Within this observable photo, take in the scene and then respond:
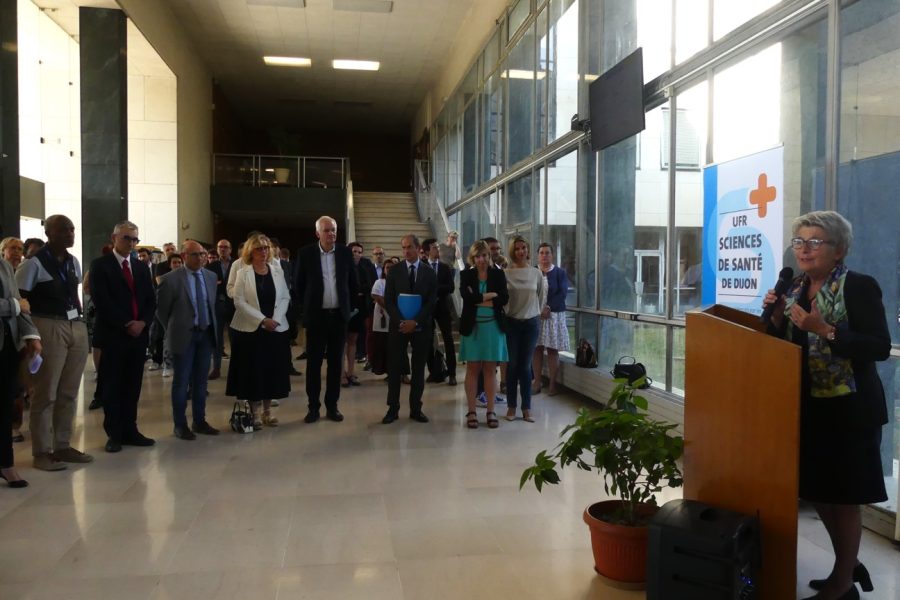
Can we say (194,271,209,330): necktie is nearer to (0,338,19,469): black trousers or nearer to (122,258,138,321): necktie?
(122,258,138,321): necktie

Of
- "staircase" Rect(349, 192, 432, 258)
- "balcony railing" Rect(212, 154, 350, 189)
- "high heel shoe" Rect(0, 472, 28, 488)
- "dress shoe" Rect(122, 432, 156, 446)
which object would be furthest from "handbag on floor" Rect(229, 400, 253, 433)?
"balcony railing" Rect(212, 154, 350, 189)

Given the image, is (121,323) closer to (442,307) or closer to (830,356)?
(442,307)

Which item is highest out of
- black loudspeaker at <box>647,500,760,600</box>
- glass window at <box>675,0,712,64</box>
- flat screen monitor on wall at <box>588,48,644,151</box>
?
glass window at <box>675,0,712,64</box>

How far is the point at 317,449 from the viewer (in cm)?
489

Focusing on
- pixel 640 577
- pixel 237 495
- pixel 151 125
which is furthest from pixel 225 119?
pixel 640 577

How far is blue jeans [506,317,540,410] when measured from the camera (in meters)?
5.82

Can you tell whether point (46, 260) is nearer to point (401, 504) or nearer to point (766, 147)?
point (401, 504)

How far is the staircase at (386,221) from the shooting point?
637 inches

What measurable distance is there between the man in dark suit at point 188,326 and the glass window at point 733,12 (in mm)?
4269

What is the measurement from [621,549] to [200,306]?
3706 millimetres

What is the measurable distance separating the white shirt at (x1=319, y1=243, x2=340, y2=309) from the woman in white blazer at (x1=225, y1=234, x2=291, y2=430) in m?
0.42

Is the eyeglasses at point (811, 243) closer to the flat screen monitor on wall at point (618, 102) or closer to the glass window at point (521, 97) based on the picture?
the flat screen monitor on wall at point (618, 102)

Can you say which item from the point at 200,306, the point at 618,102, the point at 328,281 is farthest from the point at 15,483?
the point at 618,102

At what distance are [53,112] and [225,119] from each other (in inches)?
302
